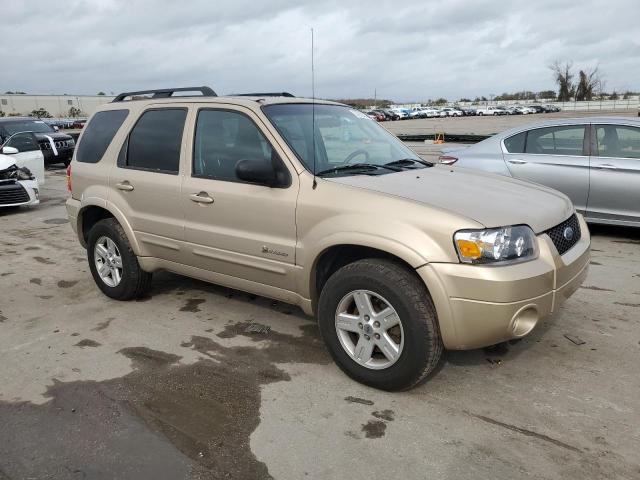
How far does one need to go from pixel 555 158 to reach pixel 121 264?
539 centimetres

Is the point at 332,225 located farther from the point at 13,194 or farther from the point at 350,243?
the point at 13,194

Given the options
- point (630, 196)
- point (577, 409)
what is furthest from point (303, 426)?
point (630, 196)

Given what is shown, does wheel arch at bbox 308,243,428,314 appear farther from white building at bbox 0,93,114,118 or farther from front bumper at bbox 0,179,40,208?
white building at bbox 0,93,114,118

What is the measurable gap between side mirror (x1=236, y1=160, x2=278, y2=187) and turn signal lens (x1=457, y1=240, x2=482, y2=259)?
1.35 meters

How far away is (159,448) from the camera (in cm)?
291

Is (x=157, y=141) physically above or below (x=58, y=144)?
above

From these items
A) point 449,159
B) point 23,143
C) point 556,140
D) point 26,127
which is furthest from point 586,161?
point 26,127

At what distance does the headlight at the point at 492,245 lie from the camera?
10.1 feet

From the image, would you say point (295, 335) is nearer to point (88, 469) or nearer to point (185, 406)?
point (185, 406)

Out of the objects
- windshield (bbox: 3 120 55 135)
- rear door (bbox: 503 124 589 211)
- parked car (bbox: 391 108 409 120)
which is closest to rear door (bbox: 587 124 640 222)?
rear door (bbox: 503 124 589 211)

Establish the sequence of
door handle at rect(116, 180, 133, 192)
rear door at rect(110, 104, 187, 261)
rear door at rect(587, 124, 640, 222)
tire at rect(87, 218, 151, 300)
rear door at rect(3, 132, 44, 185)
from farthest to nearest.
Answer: rear door at rect(3, 132, 44, 185) → rear door at rect(587, 124, 640, 222) → tire at rect(87, 218, 151, 300) → door handle at rect(116, 180, 133, 192) → rear door at rect(110, 104, 187, 261)

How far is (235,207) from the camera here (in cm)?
403

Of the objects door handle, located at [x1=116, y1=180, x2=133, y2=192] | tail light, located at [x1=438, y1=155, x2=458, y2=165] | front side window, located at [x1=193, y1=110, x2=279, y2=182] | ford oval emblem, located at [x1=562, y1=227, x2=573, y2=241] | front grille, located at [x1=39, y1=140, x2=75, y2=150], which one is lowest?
ford oval emblem, located at [x1=562, y1=227, x2=573, y2=241]

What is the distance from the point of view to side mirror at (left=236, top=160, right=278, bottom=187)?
3.70 meters
